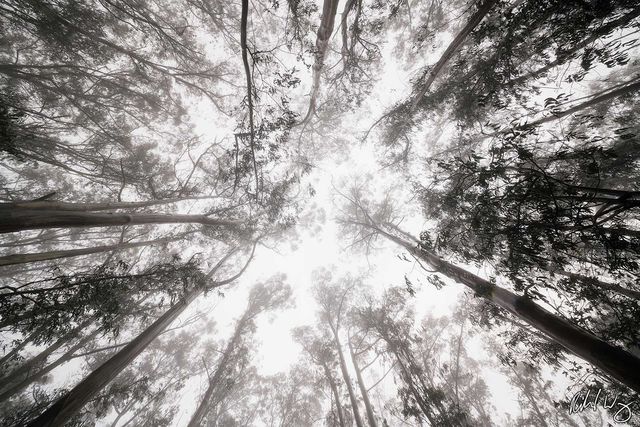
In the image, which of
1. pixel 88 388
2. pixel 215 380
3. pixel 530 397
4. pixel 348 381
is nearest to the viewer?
pixel 88 388

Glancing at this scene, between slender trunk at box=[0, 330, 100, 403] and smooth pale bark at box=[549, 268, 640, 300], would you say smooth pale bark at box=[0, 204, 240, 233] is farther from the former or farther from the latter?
smooth pale bark at box=[549, 268, 640, 300]

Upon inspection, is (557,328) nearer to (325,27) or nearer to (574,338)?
(574,338)

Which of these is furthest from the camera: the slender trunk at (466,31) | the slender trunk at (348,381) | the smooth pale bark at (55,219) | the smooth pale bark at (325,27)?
the slender trunk at (348,381)

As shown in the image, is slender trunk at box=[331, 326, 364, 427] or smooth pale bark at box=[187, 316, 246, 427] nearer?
slender trunk at box=[331, 326, 364, 427]

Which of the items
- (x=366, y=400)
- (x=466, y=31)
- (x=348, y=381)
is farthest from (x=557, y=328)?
(x=348, y=381)

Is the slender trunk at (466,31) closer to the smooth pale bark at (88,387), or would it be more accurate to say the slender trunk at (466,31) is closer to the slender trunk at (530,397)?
the smooth pale bark at (88,387)

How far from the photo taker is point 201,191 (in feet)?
31.4

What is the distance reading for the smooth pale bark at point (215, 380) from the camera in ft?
32.1

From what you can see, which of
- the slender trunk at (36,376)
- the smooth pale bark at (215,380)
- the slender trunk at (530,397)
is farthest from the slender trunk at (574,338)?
the slender trunk at (530,397)

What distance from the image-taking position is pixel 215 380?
10.9 meters

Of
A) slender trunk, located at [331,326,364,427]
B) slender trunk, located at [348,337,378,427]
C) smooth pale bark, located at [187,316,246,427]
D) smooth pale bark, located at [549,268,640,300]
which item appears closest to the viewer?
smooth pale bark, located at [549,268,640,300]

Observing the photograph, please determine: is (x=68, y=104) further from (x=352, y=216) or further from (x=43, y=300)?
(x=352, y=216)

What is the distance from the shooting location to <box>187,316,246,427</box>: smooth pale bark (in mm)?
9789

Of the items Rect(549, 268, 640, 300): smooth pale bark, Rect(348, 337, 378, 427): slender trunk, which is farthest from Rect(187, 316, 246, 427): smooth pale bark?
Rect(549, 268, 640, 300): smooth pale bark
